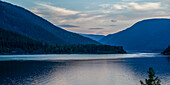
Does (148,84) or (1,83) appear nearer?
(148,84)

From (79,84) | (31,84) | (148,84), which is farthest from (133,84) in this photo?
(31,84)

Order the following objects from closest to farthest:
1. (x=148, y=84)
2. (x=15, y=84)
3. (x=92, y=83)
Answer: (x=148, y=84)
(x=15, y=84)
(x=92, y=83)

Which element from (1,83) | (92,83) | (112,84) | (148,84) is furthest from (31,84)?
(148,84)

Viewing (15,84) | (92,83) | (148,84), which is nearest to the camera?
(148,84)

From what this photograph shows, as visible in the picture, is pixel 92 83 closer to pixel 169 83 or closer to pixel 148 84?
pixel 169 83

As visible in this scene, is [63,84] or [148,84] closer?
[148,84]

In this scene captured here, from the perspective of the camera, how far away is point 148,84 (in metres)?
31.2

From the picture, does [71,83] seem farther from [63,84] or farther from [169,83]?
[169,83]

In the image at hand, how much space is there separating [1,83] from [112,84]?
77.5 feet

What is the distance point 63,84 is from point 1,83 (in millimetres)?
13061

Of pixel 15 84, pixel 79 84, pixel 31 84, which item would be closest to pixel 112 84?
pixel 79 84

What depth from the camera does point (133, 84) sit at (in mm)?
48750

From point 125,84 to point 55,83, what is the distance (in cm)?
1516

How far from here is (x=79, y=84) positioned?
4853 centimetres
